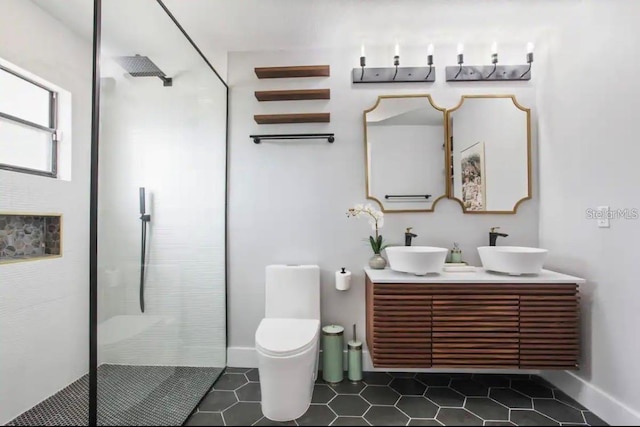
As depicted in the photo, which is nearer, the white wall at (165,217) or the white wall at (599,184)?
the white wall at (165,217)

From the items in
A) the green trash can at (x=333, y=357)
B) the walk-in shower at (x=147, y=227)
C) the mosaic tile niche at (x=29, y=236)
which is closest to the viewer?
the walk-in shower at (x=147, y=227)

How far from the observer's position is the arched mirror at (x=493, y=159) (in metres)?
2.47

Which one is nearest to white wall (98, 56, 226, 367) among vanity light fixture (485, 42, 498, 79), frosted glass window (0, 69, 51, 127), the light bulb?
frosted glass window (0, 69, 51, 127)

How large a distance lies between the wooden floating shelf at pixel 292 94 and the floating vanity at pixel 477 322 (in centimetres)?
146

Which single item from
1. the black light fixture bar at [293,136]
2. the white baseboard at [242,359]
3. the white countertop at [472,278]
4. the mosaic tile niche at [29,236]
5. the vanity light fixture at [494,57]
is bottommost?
the white baseboard at [242,359]

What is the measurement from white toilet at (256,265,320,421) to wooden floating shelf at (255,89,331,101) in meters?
1.56

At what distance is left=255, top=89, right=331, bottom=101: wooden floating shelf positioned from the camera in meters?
2.50

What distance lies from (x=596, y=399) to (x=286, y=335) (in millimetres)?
1861

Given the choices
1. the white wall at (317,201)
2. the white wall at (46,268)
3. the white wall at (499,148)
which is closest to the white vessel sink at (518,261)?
the white wall at (317,201)

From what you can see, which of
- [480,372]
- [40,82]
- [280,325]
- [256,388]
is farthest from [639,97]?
[40,82]

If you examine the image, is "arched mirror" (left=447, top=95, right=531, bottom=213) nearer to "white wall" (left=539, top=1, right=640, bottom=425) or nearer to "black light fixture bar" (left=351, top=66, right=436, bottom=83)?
"white wall" (left=539, top=1, right=640, bottom=425)

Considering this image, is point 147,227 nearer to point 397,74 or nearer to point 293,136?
point 293,136

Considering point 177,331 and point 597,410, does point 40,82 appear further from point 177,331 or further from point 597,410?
point 597,410

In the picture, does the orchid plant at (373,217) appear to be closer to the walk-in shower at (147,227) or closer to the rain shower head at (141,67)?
the walk-in shower at (147,227)
